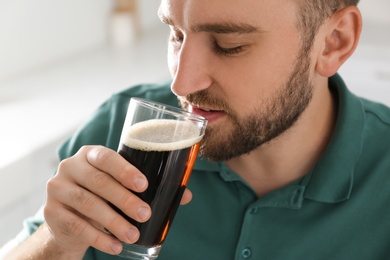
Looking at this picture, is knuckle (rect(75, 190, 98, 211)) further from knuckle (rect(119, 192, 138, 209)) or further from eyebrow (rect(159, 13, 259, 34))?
eyebrow (rect(159, 13, 259, 34))

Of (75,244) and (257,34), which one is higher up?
(257,34)

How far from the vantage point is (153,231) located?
3.87ft

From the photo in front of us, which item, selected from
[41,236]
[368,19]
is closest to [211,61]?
[41,236]

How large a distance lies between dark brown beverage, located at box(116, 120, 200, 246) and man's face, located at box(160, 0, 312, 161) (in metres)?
0.18

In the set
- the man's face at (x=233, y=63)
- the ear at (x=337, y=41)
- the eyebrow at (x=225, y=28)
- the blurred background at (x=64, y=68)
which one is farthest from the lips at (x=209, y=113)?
the blurred background at (x=64, y=68)

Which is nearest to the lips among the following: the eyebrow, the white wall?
the eyebrow

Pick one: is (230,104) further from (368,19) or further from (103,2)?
(368,19)

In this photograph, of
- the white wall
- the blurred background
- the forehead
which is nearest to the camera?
the forehead

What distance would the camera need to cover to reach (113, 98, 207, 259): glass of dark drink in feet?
3.69

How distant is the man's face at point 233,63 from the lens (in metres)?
1.27

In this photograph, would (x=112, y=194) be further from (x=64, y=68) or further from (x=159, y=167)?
(x=64, y=68)

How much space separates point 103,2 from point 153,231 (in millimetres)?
2301

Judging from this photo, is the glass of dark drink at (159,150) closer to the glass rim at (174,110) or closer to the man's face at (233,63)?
the glass rim at (174,110)

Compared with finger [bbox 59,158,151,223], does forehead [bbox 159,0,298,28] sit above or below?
above
